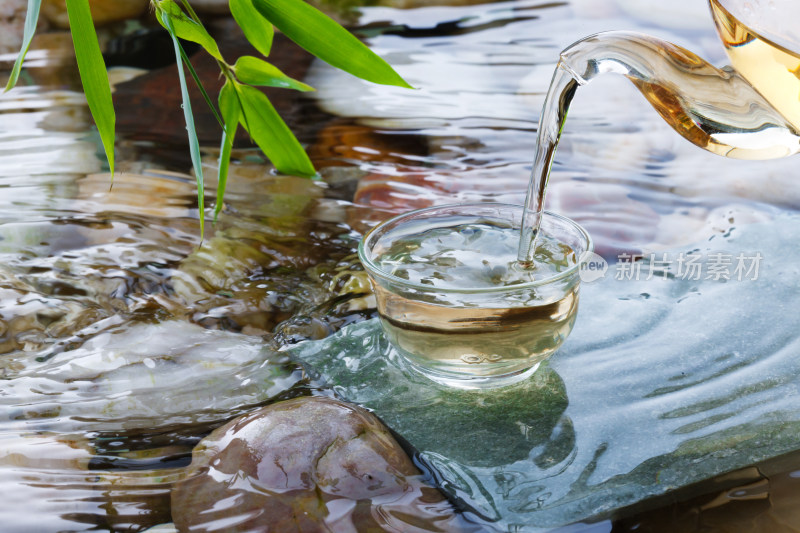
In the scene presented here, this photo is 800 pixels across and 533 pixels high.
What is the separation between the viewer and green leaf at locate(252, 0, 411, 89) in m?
0.62

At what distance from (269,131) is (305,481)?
35cm

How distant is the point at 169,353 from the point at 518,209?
0.37m

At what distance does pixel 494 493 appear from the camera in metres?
0.59

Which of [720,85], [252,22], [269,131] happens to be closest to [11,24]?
[269,131]

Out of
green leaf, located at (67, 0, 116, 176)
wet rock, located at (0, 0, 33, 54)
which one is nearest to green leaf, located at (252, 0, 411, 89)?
green leaf, located at (67, 0, 116, 176)

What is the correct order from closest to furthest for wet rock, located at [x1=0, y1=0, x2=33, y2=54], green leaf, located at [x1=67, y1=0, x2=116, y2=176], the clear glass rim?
1. green leaf, located at [x1=67, y1=0, x2=116, y2=176]
2. the clear glass rim
3. wet rock, located at [x1=0, y1=0, x2=33, y2=54]

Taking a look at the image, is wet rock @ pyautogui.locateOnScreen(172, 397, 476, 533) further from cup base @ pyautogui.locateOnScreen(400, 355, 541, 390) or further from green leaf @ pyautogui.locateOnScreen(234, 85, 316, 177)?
green leaf @ pyautogui.locateOnScreen(234, 85, 316, 177)

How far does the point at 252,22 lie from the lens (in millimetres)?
628

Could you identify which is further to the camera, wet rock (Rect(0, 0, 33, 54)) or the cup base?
wet rock (Rect(0, 0, 33, 54))

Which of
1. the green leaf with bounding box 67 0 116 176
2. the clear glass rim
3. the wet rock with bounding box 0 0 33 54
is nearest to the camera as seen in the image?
the green leaf with bounding box 67 0 116 176

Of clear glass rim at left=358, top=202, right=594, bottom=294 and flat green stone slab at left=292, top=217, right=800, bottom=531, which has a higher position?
clear glass rim at left=358, top=202, right=594, bottom=294

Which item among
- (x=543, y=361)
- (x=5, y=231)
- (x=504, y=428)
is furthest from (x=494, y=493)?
(x=5, y=231)

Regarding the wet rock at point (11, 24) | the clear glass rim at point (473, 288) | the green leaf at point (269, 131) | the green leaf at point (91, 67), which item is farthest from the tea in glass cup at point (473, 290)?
the wet rock at point (11, 24)

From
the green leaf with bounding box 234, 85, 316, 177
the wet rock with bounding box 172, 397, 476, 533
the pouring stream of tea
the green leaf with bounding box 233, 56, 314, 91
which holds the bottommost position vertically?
Answer: the wet rock with bounding box 172, 397, 476, 533
